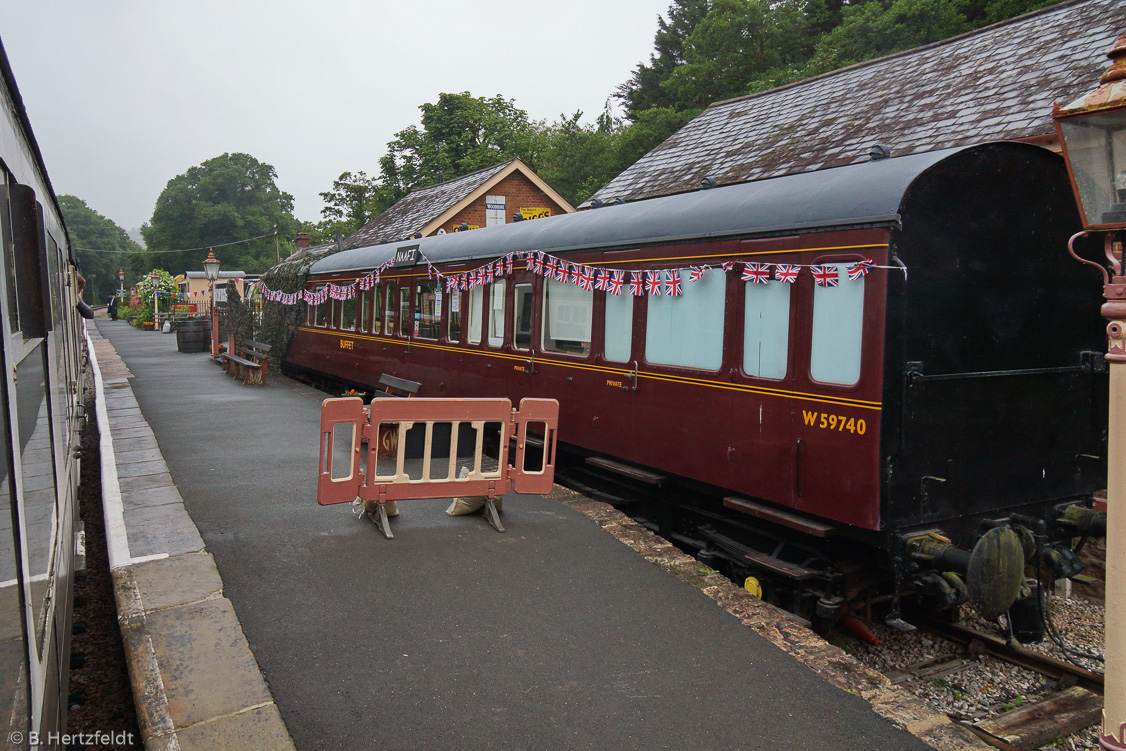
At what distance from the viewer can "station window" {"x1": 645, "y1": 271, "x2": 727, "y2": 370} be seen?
628 cm

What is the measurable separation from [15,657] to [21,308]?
132 cm

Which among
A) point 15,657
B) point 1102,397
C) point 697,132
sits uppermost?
point 697,132

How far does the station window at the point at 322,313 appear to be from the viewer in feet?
53.5

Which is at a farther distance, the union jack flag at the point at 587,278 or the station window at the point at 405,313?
the station window at the point at 405,313

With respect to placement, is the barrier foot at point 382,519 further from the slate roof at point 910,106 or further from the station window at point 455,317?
the slate roof at point 910,106

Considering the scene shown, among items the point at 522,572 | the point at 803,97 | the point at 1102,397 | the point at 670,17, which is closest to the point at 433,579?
the point at 522,572

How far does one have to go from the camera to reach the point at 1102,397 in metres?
6.14

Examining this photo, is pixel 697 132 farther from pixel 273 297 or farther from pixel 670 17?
pixel 670 17

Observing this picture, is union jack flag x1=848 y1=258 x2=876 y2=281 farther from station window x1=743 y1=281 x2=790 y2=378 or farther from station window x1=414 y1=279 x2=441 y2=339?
station window x1=414 y1=279 x2=441 y2=339

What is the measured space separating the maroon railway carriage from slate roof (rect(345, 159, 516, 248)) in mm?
17462

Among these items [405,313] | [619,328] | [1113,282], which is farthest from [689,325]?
[405,313]

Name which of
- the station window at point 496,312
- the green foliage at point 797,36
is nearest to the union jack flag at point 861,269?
the station window at point 496,312

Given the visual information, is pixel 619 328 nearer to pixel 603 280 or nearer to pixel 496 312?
pixel 603 280

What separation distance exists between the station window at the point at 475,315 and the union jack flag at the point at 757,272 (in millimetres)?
4544
